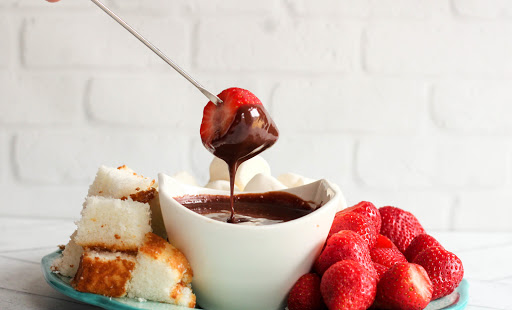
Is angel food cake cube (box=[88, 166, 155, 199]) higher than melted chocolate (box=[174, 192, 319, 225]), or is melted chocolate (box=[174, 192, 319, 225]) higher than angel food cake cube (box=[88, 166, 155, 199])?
angel food cake cube (box=[88, 166, 155, 199])

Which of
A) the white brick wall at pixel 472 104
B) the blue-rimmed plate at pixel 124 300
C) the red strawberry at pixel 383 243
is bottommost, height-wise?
the blue-rimmed plate at pixel 124 300

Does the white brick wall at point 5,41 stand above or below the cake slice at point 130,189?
above

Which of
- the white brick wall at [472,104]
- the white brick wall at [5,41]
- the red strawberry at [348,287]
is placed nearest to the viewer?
the red strawberry at [348,287]

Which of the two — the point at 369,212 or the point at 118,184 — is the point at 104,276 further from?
the point at 369,212

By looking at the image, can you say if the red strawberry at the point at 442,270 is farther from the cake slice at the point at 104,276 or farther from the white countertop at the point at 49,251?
the cake slice at the point at 104,276

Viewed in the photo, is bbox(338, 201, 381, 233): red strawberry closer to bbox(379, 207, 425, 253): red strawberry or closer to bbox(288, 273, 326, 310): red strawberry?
bbox(379, 207, 425, 253): red strawberry

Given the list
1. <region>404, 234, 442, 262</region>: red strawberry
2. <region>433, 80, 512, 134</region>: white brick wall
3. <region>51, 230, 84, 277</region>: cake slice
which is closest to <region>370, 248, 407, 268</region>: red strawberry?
<region>404, 234, 442, 262</region>: red strawberry

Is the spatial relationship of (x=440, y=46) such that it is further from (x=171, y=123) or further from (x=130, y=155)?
(x=130, y=155)

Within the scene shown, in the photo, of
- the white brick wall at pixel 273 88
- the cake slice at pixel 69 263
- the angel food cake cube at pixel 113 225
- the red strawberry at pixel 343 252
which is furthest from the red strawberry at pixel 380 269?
the white brick wall at pixel 273 88
